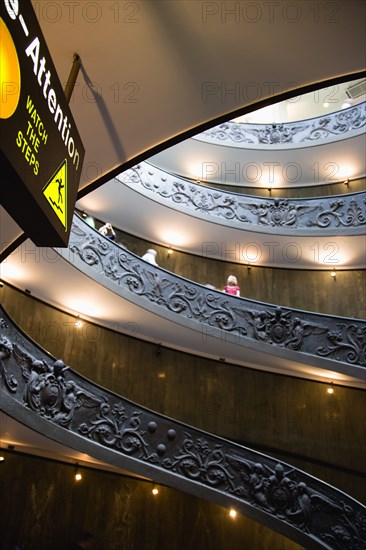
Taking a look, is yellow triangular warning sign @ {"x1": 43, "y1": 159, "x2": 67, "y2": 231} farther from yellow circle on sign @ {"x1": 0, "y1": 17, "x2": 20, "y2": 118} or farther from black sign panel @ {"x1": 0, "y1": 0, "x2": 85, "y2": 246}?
yellow circle on sign @ {"x1": 0, "y1": 17, "x2": 20, "y2": 118}

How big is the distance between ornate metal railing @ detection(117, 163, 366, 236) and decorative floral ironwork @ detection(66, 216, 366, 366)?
3.39 m

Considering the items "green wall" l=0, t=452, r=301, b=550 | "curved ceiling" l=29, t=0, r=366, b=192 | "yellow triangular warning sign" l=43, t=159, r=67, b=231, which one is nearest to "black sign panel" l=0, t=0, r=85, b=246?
"yellow triangular warning sign" l=43, t=159, r=67, b=231

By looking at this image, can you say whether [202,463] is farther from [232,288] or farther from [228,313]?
[232,288]

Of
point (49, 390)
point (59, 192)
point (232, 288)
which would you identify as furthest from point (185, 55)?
point (232, 288)

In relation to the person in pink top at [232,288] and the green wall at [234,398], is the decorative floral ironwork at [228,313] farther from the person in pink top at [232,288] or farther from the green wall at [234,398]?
the green wall at [234,398]

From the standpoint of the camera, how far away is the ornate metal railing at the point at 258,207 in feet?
49.1

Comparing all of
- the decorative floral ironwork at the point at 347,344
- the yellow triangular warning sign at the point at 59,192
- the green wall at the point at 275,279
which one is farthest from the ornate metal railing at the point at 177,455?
the green wall at the point at 275,279

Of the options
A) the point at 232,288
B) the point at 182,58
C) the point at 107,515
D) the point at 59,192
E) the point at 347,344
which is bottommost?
the point at 107,515

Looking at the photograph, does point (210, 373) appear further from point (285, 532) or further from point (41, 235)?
point (41, 235)

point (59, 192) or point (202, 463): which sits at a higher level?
point (59, 192)

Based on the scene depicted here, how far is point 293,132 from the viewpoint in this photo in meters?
18.4

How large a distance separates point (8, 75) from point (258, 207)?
14.6m

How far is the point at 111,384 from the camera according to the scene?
12219mm

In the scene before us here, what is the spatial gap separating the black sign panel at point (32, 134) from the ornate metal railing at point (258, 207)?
11747 mm
